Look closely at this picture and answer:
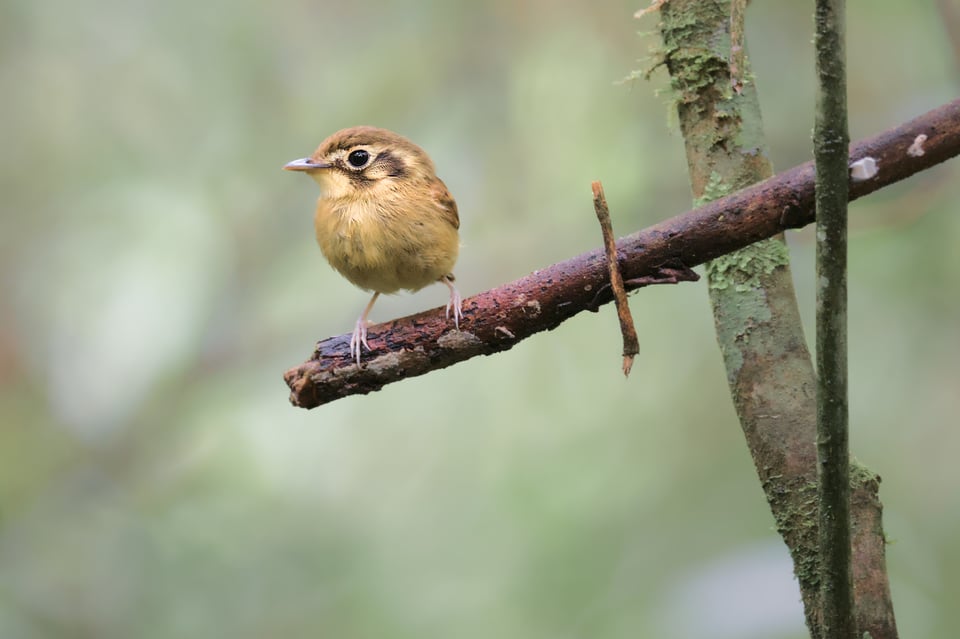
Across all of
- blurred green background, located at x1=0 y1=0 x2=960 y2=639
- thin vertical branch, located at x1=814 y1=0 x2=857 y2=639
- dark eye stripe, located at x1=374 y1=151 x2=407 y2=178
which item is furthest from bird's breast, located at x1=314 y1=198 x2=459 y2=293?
blurred green background, located at x1=0 y1=0 x2=960 y2=639

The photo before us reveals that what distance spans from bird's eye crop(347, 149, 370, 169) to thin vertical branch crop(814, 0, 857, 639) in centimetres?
194

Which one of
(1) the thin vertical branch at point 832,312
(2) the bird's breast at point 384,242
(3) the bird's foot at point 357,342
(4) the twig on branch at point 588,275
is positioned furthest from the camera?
(2) the bird's breast at point 384,242

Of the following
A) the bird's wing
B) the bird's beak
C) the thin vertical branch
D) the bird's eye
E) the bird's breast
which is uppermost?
the bird's eye

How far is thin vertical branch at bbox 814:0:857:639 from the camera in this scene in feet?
5.70

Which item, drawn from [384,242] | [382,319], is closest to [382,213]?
[384,242]

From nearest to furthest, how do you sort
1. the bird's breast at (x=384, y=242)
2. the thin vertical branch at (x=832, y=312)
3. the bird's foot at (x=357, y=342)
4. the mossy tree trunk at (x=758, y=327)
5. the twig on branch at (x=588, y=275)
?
the thin vertical branch at (x=832, y=312) → the twig on branch at (x=588, y=275) → the mossy tree trunk at (x=758, y=327) → the bird's foot at (x=357, y=342) → the bird's breast at (x=384, y=242)

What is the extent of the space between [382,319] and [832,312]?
414cm

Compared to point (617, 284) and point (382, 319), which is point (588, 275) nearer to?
point (617, 284)

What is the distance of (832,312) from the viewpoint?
1837 mm

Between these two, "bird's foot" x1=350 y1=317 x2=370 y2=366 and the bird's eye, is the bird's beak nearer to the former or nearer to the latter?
the bird's eye

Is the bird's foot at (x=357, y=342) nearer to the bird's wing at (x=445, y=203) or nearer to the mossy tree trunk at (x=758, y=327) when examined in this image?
the bird's wing at (x=445, y=203)

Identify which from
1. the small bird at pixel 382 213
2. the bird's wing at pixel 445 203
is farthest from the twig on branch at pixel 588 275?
the bird's wing at pixel 445 203

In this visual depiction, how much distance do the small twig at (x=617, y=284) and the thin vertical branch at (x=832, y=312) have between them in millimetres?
388

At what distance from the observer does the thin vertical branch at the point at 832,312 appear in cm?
174
